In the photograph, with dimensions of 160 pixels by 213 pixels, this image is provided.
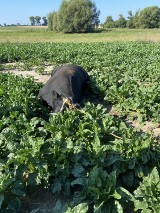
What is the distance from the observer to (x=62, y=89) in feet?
21.7

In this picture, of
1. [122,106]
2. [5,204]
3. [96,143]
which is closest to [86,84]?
[122,106]

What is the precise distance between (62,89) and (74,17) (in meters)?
53.8

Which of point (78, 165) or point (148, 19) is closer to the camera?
point (78, 165)

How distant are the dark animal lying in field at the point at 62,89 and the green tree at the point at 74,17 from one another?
169 feet

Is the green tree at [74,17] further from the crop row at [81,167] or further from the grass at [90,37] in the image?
the crop row at [81,167]

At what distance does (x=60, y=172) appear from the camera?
12.9ft

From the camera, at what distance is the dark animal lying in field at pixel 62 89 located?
21.0ft

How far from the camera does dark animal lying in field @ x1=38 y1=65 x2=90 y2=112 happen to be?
640 cm

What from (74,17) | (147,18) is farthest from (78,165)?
(147,18)

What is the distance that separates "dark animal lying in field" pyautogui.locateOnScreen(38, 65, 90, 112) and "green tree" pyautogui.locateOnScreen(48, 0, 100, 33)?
5151 cm

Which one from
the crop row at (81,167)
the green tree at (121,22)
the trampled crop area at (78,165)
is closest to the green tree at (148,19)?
the green tree at (121,22)

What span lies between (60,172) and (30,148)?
1.80 feet

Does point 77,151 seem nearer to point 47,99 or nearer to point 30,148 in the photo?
point 30,148

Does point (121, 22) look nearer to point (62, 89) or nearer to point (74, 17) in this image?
point (74, 17)
